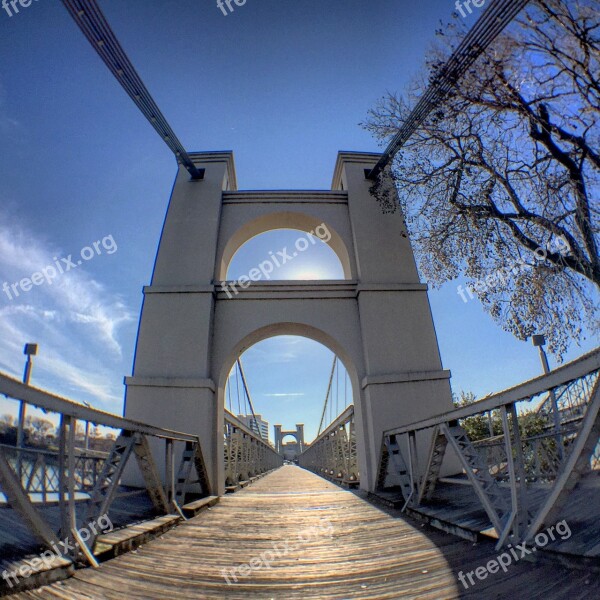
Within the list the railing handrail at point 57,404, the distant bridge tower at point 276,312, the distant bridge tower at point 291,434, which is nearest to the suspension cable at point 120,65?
the distant bridge tower at point 276,312

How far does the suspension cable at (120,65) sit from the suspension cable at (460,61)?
16.3 ft

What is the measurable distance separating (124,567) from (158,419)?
4408mm

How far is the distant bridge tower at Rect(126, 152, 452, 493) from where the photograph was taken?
6281 millimetres

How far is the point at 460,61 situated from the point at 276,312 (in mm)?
5833

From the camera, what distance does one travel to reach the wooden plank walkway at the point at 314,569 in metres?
1.59

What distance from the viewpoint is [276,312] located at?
714 cm

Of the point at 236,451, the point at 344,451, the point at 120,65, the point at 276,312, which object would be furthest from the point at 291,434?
the point at 120,65

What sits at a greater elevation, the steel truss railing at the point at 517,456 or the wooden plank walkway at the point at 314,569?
the steel truss railing at the point at 517,456

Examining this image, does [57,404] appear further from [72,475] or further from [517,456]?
[517,456]

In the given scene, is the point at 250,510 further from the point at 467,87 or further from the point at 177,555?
the point at 467,87

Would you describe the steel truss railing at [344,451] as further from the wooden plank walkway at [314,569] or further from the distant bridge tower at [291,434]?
the distant bridge tower at [291,434]

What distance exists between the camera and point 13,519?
94.3 inches

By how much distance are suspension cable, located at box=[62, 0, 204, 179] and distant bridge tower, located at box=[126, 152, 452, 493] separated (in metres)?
0.81

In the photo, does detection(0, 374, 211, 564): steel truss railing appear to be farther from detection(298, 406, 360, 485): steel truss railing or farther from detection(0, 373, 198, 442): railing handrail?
detection(298, 406, 360, 485): steel truss railing
